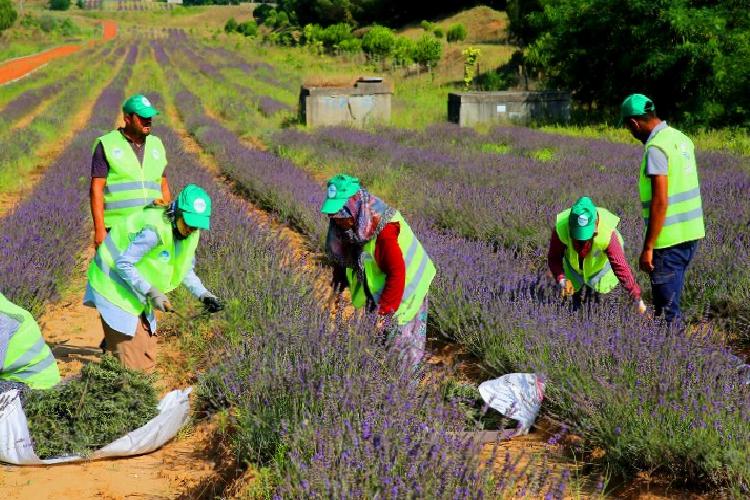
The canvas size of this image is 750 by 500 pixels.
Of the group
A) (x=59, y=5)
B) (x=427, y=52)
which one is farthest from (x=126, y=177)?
(x=59, y=5)

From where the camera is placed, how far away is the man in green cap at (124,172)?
4090 mm

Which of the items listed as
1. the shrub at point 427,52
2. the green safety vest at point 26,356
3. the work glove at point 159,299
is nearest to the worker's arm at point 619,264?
the work glove at point 159,299

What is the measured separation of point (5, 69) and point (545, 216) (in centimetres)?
3713

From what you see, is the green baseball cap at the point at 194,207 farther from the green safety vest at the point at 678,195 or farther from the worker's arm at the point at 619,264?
the green safety vest at the point at 678,195

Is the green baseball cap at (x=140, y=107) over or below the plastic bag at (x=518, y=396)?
over

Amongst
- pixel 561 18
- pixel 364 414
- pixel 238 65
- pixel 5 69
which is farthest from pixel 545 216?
pixel 5 69

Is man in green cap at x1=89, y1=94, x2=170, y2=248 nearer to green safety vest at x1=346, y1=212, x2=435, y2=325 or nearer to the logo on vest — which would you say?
the logo on vest

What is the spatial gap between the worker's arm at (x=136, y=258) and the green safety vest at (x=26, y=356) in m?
0.42

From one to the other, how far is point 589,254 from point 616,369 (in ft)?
2.45

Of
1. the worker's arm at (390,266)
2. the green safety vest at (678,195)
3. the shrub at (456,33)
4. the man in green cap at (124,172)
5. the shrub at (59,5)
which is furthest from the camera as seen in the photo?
the shrub at (59,5)

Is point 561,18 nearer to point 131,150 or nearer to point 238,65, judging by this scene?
point 131,150

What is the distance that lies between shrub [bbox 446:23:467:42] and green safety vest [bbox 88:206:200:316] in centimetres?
4215

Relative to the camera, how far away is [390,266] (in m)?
3.03

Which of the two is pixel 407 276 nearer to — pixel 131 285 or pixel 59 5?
pixel 131 285
